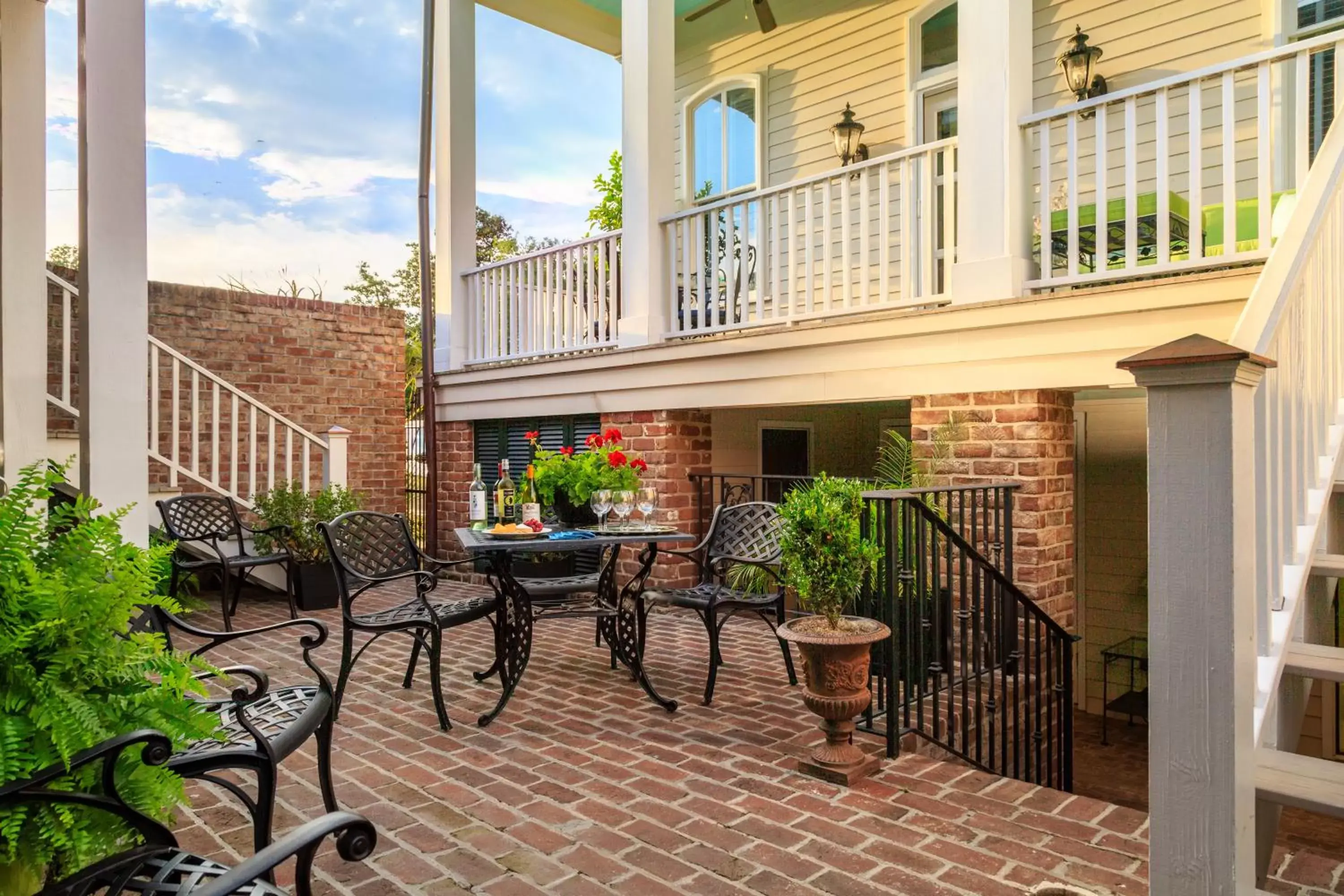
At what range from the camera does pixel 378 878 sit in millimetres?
2287

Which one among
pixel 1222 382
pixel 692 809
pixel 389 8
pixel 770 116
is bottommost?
pixel 692 809

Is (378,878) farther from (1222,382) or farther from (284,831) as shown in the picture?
(1222,382)

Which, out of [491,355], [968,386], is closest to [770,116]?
[491,355]

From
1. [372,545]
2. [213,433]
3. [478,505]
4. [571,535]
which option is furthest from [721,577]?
[213,433]

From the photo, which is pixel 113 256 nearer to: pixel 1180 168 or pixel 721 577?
pixel 721 577

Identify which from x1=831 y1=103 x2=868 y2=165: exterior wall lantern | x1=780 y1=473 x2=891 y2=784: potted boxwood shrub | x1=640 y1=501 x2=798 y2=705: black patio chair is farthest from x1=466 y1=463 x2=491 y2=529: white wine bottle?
x1=831 y1=103 x2=868 y2=165: exterior wall lantern

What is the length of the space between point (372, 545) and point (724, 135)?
6244 millimetres

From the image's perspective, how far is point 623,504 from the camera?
4.13 meters

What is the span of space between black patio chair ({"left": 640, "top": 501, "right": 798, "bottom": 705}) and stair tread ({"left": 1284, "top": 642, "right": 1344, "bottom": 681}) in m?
2.11

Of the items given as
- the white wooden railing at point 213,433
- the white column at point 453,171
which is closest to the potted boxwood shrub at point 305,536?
the white wooden railing at point 213,433

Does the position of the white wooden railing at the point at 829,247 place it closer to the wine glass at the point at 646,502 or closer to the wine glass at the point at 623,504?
the wine glass at the point at 646,502

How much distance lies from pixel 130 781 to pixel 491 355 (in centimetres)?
645

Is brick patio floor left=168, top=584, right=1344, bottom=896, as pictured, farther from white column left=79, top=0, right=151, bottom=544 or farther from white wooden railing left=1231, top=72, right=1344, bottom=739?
white column left=79, top=0, right=151, bottom=544

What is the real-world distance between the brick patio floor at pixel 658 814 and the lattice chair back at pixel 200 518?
9.42 feet
